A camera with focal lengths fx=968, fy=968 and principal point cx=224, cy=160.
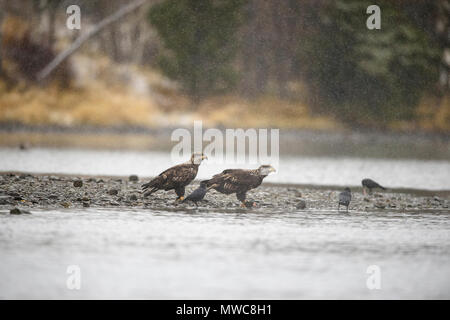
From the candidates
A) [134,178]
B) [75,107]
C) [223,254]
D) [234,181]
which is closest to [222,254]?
[223,254]

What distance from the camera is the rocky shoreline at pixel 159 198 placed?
787 inches

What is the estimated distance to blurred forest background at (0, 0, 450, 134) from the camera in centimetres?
5547

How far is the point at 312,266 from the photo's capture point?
13852 millimetres

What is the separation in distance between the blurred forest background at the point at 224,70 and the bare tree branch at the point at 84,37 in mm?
300

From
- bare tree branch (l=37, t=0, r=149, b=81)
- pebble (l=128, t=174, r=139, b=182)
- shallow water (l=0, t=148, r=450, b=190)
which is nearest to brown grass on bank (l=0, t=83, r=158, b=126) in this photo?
bare tree branch (l=37, t=0, r=149, b=81)

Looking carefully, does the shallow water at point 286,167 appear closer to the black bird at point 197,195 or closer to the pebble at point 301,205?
the pebble at point 301,205

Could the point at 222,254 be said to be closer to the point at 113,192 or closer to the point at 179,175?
the point at 179,175

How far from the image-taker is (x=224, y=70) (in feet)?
188

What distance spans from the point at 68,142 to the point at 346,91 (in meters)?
18.1

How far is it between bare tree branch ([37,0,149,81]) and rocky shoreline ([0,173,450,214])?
1364 inches

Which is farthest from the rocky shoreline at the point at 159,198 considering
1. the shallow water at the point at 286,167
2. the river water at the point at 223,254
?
the shallow water at the point at 286,167

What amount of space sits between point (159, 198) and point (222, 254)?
21.8ft

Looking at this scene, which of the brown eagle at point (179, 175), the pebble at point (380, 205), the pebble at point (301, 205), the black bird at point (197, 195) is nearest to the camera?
the black bird at point (197, 195)

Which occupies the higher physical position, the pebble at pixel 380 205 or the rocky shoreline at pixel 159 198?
the rocky shoreline at pixel 159 198
